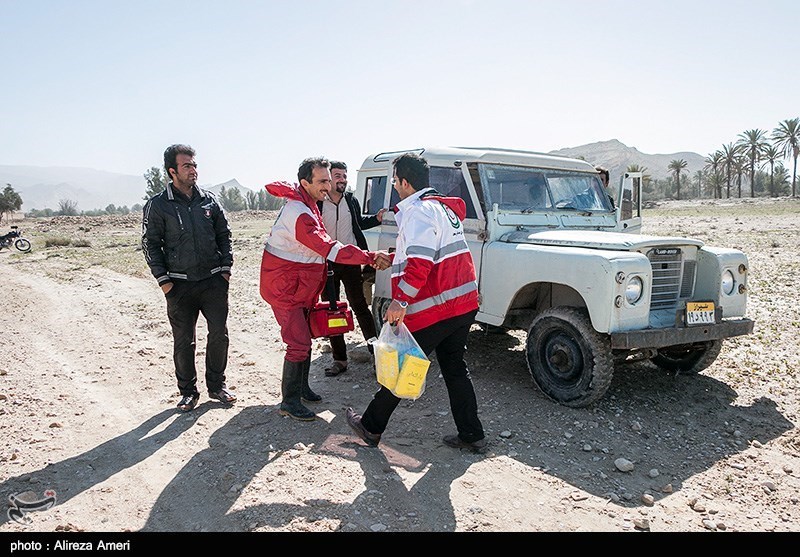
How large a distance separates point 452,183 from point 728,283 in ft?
8.65

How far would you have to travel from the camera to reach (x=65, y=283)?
12.3 meters

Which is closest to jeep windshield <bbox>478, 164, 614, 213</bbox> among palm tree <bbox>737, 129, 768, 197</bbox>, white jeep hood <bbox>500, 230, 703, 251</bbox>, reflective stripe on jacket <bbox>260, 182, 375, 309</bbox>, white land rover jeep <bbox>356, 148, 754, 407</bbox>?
white land rover jeep <bbox>356, 148, 754, 407</bbox>

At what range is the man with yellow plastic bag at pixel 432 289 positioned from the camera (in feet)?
11.8

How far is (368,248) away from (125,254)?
1539cm

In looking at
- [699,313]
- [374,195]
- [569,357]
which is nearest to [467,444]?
[569,357]

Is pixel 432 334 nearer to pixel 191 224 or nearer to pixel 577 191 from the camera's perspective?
pixel 191 224

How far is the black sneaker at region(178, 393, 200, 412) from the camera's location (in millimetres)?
4738

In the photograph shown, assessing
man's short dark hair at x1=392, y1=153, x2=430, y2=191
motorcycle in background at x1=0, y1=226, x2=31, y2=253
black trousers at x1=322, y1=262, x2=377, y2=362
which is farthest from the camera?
motorcycle in background at x1=0, y1=226, x2=31, y2=253

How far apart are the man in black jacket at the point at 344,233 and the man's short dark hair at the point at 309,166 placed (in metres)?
1.19

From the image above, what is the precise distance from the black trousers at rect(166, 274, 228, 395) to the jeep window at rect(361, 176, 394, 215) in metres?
2.27

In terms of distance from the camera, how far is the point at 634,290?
4469mm

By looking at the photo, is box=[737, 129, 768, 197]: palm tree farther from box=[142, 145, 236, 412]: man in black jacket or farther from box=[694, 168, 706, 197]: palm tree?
box=[142, 145, 236, 412]: man in black jacket

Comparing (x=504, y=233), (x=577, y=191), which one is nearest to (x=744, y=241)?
(x=577, y=191)

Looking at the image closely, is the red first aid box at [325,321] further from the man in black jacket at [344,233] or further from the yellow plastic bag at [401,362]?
the yellow plastic bag at [401,362]
